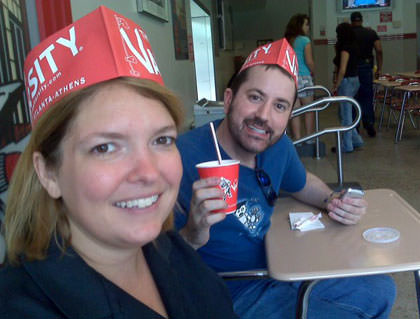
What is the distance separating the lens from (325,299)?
149cm

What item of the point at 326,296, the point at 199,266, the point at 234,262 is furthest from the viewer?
the point at 234,262

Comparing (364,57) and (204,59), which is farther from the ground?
(204,59)

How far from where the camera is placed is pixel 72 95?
826mm

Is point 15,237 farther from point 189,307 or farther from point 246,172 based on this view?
point 246,172

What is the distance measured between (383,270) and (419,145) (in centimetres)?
547

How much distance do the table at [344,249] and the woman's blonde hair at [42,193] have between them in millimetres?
696

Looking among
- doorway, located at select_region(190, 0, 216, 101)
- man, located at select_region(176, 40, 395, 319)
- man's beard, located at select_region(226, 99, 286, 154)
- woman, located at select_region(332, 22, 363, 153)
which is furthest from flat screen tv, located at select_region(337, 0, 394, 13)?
man's beard, located at select_region(226, 99, 286, 154)

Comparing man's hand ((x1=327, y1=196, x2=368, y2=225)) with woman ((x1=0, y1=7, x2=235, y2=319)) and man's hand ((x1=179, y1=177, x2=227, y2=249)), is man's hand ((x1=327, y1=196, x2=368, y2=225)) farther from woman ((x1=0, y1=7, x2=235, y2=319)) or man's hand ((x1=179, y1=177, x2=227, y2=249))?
woman ((x1=0, y1=7, x2=235, y2=319))

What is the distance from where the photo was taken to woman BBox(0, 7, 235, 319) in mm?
794

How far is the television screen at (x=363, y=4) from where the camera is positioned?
12648 mm

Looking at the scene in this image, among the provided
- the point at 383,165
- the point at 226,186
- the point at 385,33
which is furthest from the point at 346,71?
the point at 385,33

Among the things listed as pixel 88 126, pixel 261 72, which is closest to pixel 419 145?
pixel 261 72

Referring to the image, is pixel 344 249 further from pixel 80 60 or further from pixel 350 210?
pixel 80 60

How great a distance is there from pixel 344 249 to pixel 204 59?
7.38m
